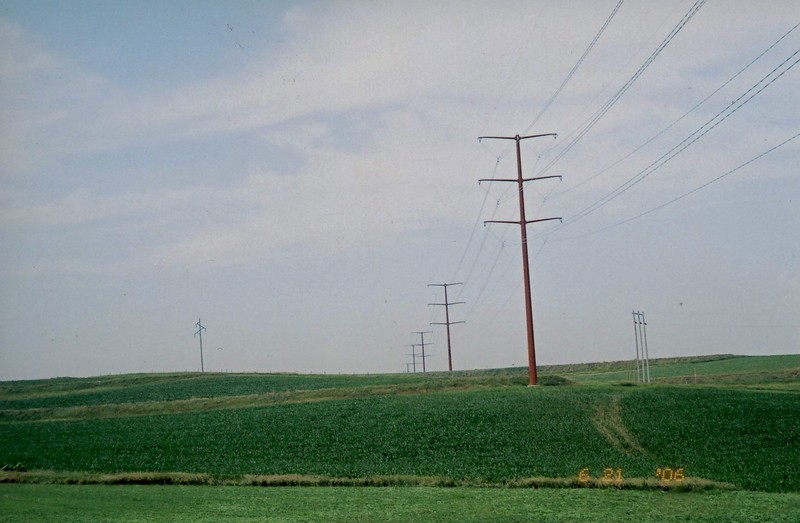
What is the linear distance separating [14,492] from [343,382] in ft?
226

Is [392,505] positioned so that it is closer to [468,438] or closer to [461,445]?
[461,445]

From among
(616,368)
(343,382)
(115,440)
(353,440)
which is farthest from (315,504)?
(616,368)

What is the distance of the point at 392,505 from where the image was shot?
92.6ft

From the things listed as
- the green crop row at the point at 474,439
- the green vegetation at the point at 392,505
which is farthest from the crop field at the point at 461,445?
the green vegetation at the point at 392,505

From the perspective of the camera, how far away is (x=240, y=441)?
48656mm

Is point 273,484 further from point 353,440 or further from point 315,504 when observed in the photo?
point 353,440

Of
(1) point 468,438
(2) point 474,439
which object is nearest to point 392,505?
(2) point 474,439

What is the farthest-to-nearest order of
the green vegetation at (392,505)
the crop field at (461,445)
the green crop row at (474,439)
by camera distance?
1. the green crop row at (474,439)
2. the crop field at (461,445)
3. the green vegetation at (392,505)

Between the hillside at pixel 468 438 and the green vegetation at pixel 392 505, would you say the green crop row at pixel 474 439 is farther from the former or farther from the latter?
the green vegetation at pixel 392 505

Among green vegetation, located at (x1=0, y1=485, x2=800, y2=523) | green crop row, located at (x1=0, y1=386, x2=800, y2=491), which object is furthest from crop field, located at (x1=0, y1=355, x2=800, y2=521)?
green vegetation, located at (x1=0, y1=485, x2=800, y2=523)

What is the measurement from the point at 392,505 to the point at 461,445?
16216 mm

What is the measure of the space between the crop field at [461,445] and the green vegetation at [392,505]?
1.47 feet

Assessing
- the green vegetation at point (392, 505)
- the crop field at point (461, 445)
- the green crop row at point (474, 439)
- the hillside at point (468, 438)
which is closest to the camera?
the green vegetation at point (392, 505)

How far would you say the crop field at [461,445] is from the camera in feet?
112
